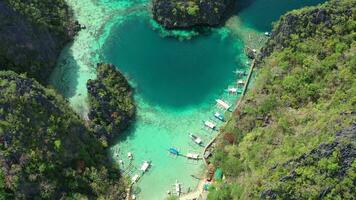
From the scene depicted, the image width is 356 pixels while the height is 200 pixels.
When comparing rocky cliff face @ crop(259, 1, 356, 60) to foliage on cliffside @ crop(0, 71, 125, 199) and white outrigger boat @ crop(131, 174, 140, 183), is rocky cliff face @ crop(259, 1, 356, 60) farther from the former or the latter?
foliage on cliffside @ crop(0, 71, 125, 199)

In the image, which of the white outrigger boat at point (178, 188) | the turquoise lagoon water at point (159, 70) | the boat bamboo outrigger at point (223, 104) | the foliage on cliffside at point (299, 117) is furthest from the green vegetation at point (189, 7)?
the white outrigger boat at point (178, 188)

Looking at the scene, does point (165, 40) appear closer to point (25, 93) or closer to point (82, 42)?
point (82, 42)

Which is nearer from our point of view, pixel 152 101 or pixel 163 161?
pixel 163 161

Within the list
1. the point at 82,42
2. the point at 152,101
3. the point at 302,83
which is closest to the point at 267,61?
the point at 302,83

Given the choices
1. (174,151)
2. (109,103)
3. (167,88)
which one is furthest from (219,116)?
(109,103)

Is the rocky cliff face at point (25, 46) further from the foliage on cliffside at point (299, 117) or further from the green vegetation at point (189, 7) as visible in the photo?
the foliage on cliffside at point (299, 117)

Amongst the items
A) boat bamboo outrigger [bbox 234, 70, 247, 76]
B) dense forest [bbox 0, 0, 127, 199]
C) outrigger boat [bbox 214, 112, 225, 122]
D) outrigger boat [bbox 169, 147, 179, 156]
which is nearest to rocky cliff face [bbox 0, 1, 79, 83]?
dense forest [bbox 0, 0, 127, 199]

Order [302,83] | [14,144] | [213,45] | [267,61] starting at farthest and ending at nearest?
[213,45] < [267,61] < [302,83] < [14,144]
